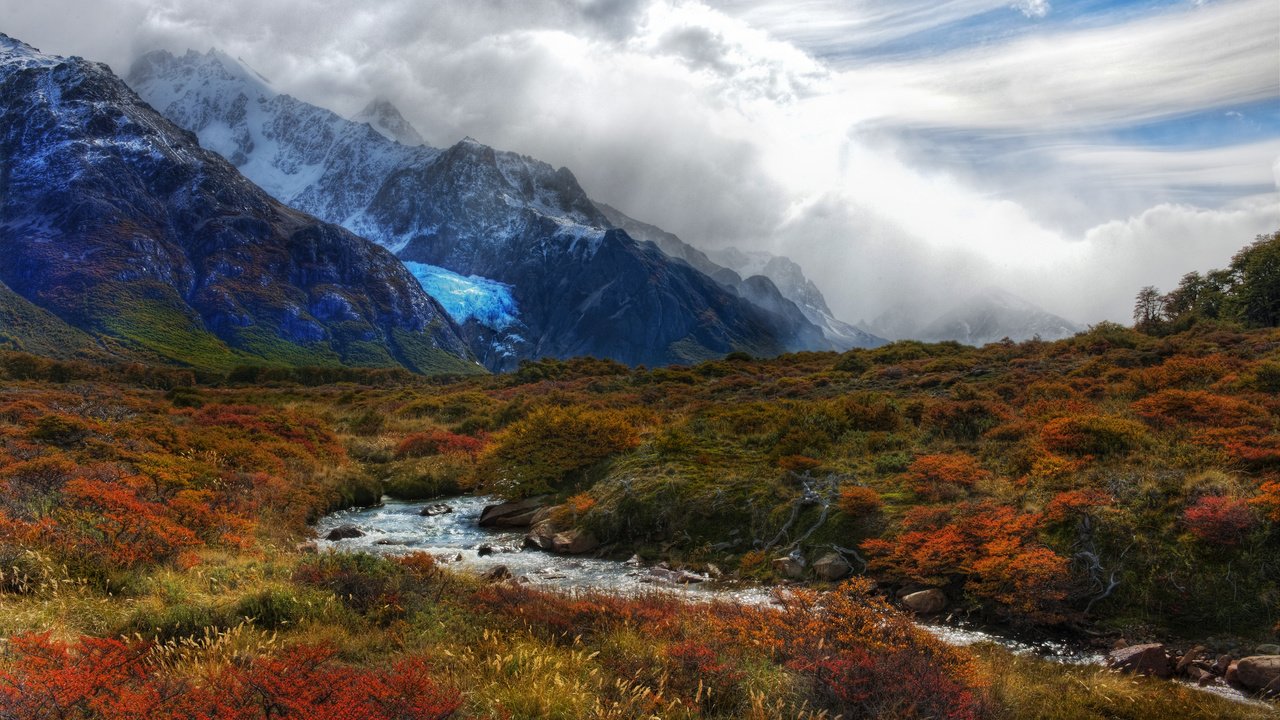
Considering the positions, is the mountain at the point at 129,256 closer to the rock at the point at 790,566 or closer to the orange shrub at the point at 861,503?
the rock at the point at 790,566

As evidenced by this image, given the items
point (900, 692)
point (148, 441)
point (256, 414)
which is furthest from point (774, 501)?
point (256, 414)

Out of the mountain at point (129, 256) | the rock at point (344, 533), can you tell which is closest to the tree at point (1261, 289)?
the rock at point (344, 533)

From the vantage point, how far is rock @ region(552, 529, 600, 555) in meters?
19.3

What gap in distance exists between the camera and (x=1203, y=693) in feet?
31.2

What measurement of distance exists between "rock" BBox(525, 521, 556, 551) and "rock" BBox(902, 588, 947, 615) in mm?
10269

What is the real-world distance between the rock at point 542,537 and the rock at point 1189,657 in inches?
571

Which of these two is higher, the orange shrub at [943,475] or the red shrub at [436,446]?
the orange shrub at [943,475]

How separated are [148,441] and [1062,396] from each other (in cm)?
3317

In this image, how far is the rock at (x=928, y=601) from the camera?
13367 mm

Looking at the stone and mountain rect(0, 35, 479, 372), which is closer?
the stone

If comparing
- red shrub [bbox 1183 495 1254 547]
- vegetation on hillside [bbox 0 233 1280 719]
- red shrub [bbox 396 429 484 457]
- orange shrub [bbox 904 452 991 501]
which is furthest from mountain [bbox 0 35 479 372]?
red shrub [bbox 1183 495 1254 547]

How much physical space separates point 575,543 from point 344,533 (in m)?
7.47

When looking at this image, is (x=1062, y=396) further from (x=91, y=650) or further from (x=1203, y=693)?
(x=91, y=650)

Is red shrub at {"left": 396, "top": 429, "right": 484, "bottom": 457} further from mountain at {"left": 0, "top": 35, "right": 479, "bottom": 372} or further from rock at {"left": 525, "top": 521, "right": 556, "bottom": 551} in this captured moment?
Answer: mountain at {"left": 0, "top": 35, "right": 479, "bottom": 372}
